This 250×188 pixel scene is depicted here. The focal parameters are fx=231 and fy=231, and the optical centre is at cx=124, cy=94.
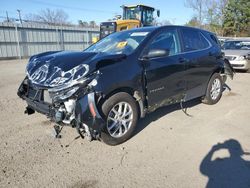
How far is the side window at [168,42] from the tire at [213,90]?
1626 millimetres

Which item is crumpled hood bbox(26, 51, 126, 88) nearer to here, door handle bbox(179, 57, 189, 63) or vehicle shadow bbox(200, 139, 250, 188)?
door handle bbox(179, 57, 189, 63)

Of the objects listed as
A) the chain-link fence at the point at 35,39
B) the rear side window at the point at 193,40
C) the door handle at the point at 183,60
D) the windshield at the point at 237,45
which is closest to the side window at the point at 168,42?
the door handle at the point at 183,60

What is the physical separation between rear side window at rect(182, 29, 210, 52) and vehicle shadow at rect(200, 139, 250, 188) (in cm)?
222

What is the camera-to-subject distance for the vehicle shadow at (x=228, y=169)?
276 cm

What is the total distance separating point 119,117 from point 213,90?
318 cm

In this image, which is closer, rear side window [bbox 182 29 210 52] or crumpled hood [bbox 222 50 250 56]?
rear side window [bbox 182 29 210 52]

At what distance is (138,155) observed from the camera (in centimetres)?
340

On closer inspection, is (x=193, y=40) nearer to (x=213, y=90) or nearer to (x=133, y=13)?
(x=213, y=90)

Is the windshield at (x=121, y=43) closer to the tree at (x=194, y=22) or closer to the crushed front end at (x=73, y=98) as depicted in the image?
the crushed front end at (x=73, y=98)

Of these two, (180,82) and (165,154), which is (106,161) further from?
→ (180,82)

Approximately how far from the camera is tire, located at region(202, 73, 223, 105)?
562cm

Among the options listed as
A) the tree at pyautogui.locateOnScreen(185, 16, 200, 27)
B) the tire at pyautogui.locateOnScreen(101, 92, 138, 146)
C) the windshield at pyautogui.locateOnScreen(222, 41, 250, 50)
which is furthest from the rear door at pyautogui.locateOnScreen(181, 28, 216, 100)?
the tree at pyautogui.locateOnScreen(185, 16, 200, 27)

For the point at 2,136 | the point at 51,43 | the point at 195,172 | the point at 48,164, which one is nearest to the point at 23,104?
the point at 2,136

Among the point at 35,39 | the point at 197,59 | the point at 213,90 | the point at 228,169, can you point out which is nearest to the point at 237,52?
the point at 213,90
